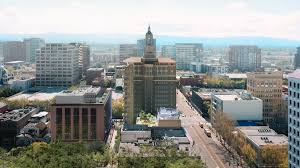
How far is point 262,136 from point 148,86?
18341 mm

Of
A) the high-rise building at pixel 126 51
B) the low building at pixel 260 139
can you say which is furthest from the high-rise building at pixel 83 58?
the low building at pixel 260 139

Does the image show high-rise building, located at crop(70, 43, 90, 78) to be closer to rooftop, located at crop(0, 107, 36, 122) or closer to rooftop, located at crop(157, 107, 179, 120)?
rooftop, located at crop(0, 107, 36, 122)

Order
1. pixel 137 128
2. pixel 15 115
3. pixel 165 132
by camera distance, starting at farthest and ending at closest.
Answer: pixel 15 115, pixel 137 128, pixel 165 132

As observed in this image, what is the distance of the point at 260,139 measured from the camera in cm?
3966

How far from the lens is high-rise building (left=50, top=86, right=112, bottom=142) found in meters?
45.0

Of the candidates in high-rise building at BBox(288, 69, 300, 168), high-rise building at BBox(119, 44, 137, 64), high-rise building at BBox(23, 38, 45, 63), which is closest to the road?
high-rise building at BBox(288, 69, 300, 168)

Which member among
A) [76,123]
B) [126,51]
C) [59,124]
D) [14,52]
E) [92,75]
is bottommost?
[59,124]

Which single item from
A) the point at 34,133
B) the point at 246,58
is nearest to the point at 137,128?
the point at 34,133

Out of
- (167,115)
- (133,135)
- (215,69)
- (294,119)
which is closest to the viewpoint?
(294,119)

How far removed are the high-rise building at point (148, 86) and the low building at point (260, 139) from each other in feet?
40.9

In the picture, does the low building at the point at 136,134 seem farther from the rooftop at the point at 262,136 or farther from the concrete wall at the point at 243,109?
the concrete wall at the point at 243,109

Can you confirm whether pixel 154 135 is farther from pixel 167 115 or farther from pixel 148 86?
pixel 148 86

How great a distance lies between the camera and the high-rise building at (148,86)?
180 feet

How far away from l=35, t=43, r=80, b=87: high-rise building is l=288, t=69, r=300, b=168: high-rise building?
6168cm
